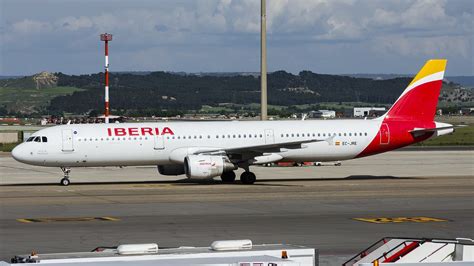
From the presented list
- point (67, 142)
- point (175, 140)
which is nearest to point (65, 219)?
point (67, 142)

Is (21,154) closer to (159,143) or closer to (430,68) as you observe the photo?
(159,143)

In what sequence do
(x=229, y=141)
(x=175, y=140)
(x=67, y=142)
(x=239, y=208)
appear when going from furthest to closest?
(x=229, y=141) → (x=175, y=140) → (x=67, y=142) → (x=239, y=208)

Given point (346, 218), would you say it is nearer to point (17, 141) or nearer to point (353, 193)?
point (353, 193)

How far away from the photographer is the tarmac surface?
27984mm

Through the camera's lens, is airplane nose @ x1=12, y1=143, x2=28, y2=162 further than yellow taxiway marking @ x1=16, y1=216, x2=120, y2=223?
Yes

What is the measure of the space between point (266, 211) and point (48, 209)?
8.11 metres

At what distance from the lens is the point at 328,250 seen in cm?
2495

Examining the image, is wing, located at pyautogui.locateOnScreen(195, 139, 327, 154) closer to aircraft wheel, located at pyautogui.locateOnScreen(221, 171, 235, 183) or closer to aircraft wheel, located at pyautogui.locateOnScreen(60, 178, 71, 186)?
aircraft wheel, located at pyautogui.locateOnScreen(221, 171, 235, 183)

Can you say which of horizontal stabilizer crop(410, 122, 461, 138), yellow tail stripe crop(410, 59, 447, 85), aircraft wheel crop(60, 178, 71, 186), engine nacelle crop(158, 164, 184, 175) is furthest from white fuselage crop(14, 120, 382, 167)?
yellow tail stripe crop(410, 59, 447, 85)

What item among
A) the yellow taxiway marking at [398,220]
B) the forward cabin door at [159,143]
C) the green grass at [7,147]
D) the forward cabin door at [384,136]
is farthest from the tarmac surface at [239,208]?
the green grass at [7,147]

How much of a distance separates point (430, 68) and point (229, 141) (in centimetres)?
1192

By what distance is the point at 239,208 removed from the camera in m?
36.3

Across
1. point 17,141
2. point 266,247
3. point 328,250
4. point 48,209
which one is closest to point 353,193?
point 48,209

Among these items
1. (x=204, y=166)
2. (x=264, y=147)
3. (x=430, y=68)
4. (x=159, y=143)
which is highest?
(x=430, y=68)
